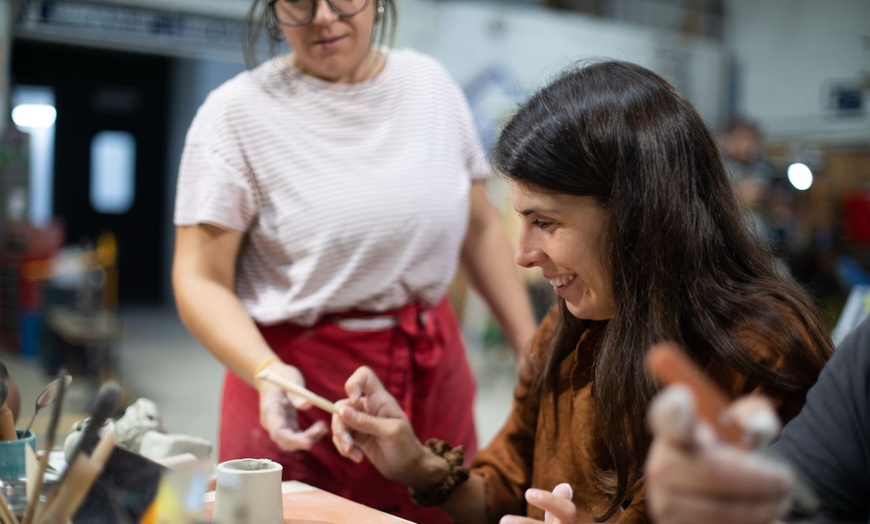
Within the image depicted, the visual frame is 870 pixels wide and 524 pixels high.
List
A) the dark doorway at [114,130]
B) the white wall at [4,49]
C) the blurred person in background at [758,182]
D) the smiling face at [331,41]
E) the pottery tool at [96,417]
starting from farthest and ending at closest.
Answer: the dark doorway at [114,130]
the blurred person in background at [758,182]
the white wall at [4,49]
the smiling face at [331,41]
the pottery tool at [96,417]

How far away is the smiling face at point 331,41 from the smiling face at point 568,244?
0.57 metres

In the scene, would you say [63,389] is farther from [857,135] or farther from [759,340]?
[857,135]

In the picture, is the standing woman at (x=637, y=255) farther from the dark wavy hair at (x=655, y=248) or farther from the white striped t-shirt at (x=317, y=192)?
the white striped t-shirt at (x=317, y=192)

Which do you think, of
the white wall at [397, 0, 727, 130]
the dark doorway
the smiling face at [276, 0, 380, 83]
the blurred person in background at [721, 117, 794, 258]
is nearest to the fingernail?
the smiling face at [276, 0, 380, 83]

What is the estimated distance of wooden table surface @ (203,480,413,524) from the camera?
1.34 meters

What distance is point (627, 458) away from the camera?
52.8 inches

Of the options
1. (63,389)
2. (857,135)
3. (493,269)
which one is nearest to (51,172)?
(857,135)

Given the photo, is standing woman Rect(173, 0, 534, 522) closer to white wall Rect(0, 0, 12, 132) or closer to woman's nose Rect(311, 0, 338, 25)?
woman's nose Rect(311, 0, 338, 25)

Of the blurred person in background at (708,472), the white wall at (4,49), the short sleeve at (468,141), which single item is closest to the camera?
the blurred person in background at (708,472)

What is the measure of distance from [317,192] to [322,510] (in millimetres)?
668

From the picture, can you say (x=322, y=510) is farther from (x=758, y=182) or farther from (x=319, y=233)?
(x=758, y=182)

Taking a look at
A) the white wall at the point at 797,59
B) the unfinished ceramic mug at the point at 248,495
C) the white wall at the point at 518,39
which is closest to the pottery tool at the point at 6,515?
the unfinished ceramic mug at the point at 248,495

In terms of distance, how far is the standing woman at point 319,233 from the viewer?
180cm

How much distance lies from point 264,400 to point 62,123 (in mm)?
11493
